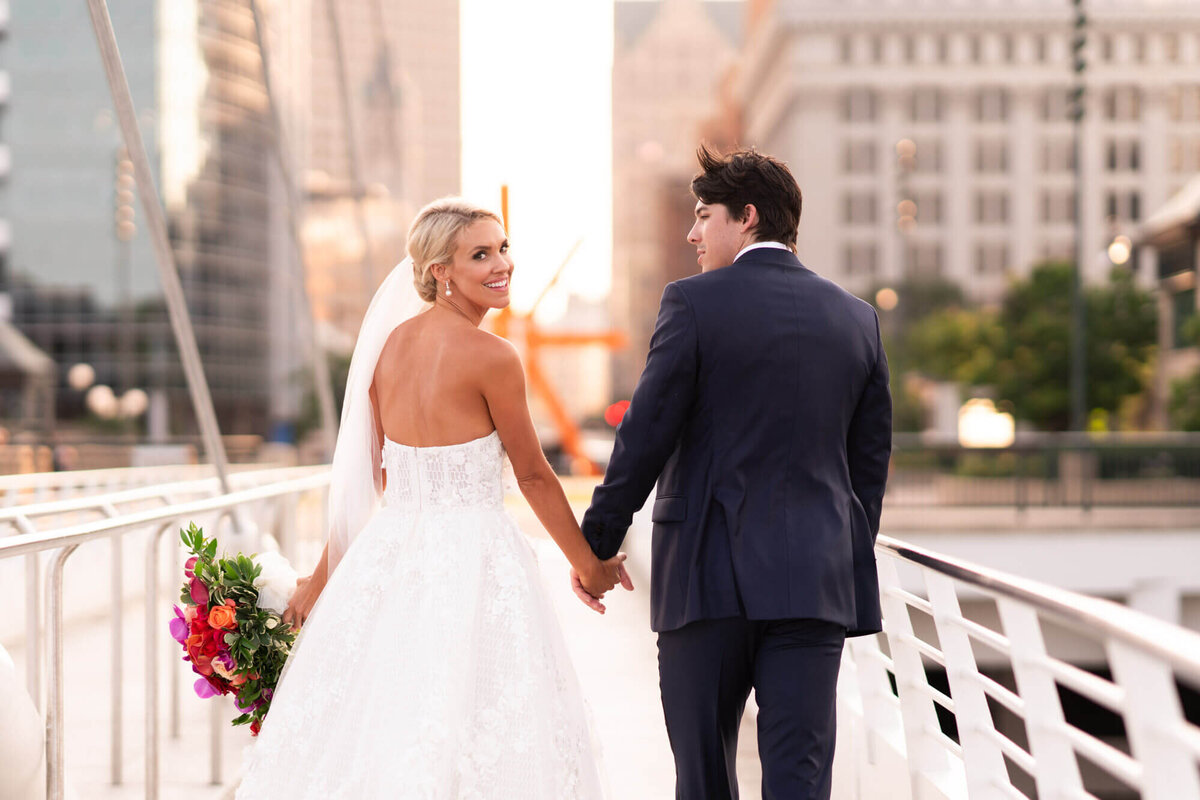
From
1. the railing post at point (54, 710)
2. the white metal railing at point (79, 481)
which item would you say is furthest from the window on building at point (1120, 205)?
the railing post at point (54, 710)

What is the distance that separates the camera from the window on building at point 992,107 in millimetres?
73562

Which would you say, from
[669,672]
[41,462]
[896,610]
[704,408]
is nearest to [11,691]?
[669,672]

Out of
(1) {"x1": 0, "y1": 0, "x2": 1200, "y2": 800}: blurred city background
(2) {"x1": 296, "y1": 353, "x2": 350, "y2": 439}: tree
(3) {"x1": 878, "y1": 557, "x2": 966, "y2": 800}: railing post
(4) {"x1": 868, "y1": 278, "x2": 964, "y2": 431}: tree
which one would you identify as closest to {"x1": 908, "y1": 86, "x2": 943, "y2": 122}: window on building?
(1) {"x1": 0, "y1": 0, "x2": 1200, "y2": 800}: blurred city background

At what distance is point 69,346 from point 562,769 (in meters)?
62.2

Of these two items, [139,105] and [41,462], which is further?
[139,105]

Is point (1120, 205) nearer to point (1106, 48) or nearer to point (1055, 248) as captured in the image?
point (1055, 248)

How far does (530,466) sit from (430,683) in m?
0.66

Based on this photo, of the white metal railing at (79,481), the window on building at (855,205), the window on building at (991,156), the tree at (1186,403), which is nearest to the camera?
the white metal railing at (79,481)

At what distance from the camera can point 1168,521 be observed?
17.9 m

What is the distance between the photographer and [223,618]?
11.5ft

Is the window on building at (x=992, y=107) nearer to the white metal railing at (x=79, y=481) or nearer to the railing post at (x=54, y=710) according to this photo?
the white metal railing at (x=79, y=481)

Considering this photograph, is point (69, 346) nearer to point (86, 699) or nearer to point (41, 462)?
point (41, 462)

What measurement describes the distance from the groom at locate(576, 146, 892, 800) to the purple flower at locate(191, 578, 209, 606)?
1.37 meters

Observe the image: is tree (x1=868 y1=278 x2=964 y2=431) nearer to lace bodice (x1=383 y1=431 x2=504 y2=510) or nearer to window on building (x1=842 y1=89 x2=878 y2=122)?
window on building (x1=842 y1=89 x2=878 y2=122)
